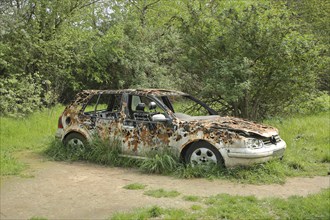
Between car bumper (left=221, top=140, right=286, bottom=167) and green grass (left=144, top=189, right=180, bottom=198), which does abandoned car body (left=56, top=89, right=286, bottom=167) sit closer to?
car bumper (left=221, top=140, right=286, bottom=167)

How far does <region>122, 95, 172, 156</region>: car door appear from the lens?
7.88 metres

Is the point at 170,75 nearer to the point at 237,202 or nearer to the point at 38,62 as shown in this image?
the point at 38,62

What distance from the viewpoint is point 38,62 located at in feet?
50.0

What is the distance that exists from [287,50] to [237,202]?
6.10m

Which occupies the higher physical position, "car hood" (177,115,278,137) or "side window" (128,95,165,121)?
"side window" (128,95,165,121)

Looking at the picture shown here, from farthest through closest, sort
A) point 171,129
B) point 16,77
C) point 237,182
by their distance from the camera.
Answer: point 16,77, point 171,129, point 237,182

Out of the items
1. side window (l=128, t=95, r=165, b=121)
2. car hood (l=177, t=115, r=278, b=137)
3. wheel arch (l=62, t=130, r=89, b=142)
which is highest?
side window (l=128, t=95, r=165, b=121)

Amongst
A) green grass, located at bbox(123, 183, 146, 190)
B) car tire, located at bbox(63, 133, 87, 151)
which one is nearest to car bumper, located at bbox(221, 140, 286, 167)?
green grass, located at bbox(123, 183, 146, 190)

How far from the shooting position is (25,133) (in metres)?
11.5

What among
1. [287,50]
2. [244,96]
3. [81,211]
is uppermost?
[287,50]

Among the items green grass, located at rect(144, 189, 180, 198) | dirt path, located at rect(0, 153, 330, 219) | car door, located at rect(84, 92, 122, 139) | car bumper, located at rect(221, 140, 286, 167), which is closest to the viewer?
dirt path, located at rect(0, 153, 330, 219)

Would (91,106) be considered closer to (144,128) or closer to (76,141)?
(76,141)

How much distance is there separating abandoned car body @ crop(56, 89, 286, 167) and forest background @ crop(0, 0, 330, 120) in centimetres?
278

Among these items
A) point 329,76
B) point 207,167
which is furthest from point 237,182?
point 329,76
